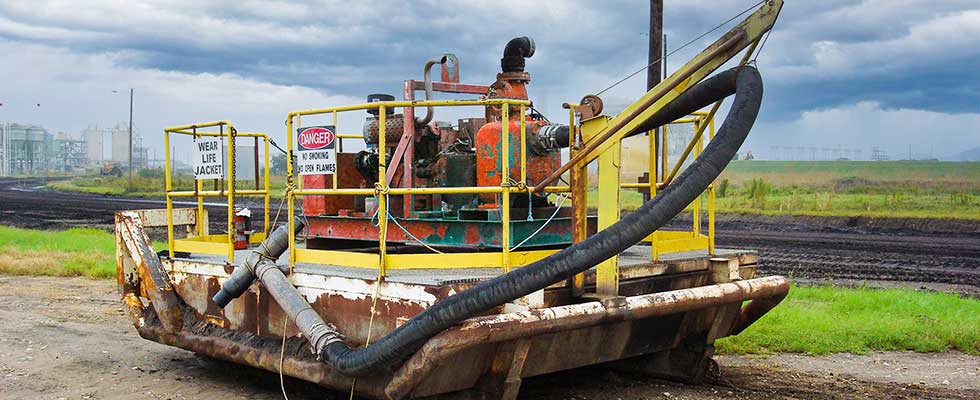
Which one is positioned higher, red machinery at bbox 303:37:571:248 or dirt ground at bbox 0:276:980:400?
red machinery at bbox 303:37:571:248

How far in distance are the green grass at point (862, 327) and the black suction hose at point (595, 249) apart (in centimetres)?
446

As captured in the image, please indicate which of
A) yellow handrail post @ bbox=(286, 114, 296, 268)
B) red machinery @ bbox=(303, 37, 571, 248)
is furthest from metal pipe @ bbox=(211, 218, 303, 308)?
red machinery @ bbox=(303, 37, 571, 248)

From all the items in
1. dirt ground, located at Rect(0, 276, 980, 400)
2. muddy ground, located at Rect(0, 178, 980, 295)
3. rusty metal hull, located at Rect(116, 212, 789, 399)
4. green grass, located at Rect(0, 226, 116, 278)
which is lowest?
dirt ground, located at Rect(0, 276, 980, 400)

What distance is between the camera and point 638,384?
7.43 metres

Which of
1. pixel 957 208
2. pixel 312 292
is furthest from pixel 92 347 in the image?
pixel 957 208

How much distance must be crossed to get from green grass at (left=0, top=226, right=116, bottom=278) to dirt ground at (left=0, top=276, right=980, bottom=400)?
17.7 feet

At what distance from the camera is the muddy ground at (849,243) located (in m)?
15.9

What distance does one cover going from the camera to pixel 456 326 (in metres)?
5.21

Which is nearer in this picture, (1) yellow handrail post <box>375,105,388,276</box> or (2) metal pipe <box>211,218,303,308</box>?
(1) yellow handrail post <box>375,105,388,276</box>

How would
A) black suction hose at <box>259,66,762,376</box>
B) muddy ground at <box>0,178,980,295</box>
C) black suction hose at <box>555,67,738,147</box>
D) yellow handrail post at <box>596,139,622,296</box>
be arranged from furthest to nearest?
muddy ground at <box>0,178,980,295</box>, yellow handrail post at <box>596,139,622,296</box>, black suction hose at <box>555,67,738,147</box>, black suction hose at <box>259,66,762,376</box>

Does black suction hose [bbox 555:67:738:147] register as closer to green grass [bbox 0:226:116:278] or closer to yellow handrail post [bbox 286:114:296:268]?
yellow handrail post [bbox 286:114:296:268]

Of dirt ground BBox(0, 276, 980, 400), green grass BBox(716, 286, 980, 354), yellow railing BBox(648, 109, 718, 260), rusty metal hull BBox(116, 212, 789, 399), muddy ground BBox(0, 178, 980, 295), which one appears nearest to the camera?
rusty metal hull BBox(116, 212, 789, 399)

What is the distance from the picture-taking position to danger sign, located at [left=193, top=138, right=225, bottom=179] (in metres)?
7.61

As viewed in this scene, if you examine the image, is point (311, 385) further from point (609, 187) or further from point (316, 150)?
point (609, 187)
